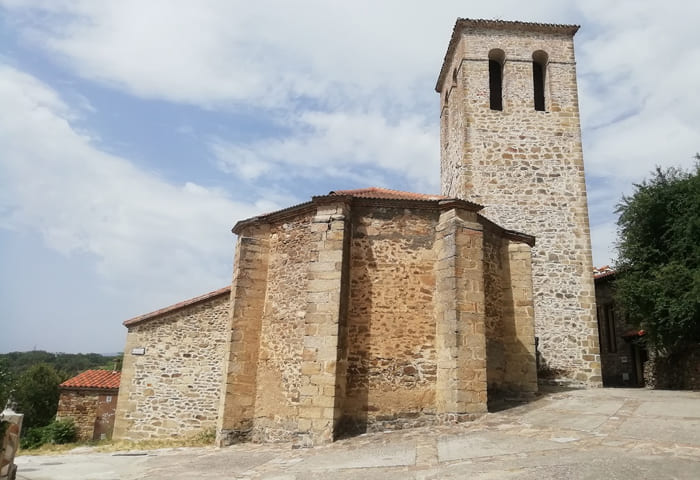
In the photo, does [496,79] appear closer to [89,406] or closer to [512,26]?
[512,26]

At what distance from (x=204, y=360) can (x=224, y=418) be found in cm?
362

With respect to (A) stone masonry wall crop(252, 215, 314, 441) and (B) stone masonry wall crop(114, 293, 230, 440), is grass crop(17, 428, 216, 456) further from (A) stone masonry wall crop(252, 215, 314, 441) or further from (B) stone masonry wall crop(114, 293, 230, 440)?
(A) stone masonry wall crop(252, 215, 314, 441)

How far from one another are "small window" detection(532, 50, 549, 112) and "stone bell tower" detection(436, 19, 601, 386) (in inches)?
1.4

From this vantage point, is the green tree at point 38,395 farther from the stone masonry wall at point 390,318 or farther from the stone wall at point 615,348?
the stone wall at point 615,348

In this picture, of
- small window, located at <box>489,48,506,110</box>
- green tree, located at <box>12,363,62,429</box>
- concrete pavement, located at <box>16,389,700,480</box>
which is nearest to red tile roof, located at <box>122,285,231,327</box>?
concrete pavement, located at <box>16,389,700,480</box>

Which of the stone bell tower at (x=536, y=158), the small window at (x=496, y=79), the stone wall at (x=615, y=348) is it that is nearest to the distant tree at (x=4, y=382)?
the stone bell tower at (x=536, y=158)

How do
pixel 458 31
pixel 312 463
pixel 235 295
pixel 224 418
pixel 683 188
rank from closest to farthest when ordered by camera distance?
pixel 312 463 < pixel 224 418 < pixel 235 295 < pixel 683 188 < pixel 458 31

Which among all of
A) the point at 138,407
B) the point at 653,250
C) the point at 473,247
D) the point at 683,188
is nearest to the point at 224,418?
the point at 138,407

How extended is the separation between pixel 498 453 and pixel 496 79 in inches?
603

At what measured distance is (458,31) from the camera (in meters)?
18.5

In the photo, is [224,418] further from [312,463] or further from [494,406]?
[494,406]

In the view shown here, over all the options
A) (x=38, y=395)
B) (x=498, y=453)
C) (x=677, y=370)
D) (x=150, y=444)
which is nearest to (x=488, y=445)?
(x=498, y=453)

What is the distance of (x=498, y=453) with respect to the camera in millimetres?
6750

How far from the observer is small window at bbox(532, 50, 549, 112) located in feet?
61.0
